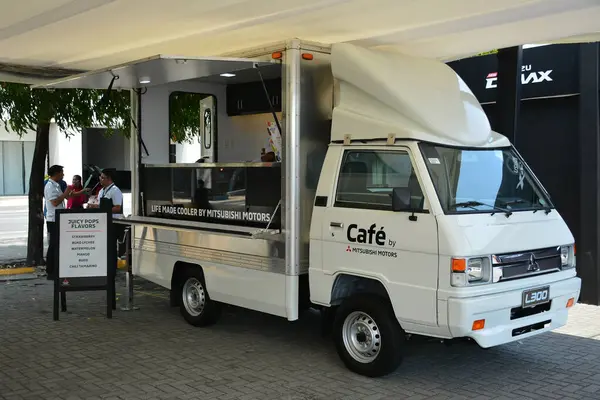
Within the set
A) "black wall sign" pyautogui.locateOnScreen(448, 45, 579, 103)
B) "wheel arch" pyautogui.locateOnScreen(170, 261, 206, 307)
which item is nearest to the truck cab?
"wheel arch" pyautogui.locateOnScreen(170, 261, 206, 307)

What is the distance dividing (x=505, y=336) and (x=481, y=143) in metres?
1.82

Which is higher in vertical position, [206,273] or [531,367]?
[206,273]

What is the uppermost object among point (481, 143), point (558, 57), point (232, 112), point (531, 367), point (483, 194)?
point (558, 57)

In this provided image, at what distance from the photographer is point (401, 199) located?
5488mm

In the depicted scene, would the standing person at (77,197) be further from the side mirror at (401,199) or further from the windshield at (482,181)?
the windshield at (482,181)

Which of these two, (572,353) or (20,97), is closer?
(572,353)

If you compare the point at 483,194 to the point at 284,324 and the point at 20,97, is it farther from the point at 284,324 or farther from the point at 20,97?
the point at 20,97

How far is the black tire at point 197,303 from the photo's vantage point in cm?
761

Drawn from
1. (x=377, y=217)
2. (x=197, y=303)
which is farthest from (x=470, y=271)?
(x=197, y=303)

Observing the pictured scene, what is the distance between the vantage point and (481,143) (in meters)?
→ 6.21

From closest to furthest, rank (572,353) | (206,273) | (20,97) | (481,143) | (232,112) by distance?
(481,143) → (572,353) → (206,273) → (232,112) → (20,97)

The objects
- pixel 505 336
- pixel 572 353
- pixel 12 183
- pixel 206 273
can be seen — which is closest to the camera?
pixel 505 336

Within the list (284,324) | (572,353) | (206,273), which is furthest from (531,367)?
(206,273)

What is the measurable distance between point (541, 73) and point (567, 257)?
4.18m
